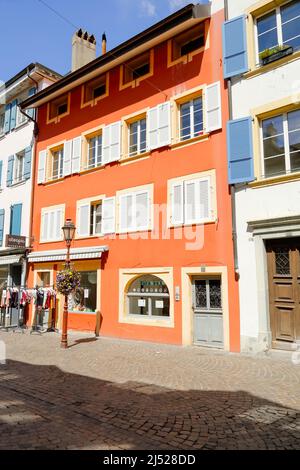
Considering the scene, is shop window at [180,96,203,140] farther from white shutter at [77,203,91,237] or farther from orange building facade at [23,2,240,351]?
white shutter at [77,203,91,237]

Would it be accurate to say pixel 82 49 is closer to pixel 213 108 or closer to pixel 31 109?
pixel 31 109

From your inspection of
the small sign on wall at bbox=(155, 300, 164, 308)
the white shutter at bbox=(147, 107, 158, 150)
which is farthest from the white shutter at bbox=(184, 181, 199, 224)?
the small sign on wall at bbox=(155, 300, 164, 308)

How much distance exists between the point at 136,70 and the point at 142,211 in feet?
19.4

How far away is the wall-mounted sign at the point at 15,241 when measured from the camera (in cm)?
1598

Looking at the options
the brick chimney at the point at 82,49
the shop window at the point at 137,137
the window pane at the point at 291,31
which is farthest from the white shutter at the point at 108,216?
the brick chimney at the point at 82,49

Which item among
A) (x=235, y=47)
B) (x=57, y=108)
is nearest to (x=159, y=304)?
(x=235, y=47)

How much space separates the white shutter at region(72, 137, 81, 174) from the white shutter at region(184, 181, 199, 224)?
5.89 metres

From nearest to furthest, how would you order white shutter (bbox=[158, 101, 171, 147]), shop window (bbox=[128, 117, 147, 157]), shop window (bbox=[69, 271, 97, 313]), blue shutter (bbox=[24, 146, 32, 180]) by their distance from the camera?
white shutter (bbox=[158, 101, 171, 147]) < shop window (bbox=[128, 117, 147, 157]) < shop window (bbox=[69, 271, 97, 313]) < blue shutter (bbox=[24, 146, 32, 180])

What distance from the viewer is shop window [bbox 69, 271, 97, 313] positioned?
14.1 meters

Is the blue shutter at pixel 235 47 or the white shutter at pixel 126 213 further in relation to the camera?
the white shutter at pixel 126 213

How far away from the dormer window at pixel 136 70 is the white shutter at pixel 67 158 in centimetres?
359

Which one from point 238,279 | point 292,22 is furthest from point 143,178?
point 292,22

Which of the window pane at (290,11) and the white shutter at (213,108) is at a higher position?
the window pane at (290,11)

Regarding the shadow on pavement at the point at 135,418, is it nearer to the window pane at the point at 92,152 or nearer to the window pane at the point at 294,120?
the window pane at the point at 294,120
